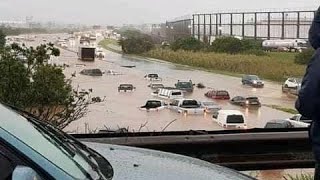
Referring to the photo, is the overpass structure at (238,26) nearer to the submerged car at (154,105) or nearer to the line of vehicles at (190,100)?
the line of vehicles at (190,100)

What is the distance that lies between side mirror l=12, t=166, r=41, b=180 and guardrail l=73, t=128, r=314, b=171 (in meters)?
2.48

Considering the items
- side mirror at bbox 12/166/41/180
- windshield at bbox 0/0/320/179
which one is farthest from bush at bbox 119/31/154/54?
side mirror at bbox 12/166/41/180

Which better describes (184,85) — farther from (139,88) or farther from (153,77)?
(139,88)

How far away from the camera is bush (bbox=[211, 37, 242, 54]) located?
34.2 feet

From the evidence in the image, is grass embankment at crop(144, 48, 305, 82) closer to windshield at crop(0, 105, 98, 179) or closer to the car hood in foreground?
the car hood in foreground

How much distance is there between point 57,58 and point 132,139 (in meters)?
4.54

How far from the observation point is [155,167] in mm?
2625

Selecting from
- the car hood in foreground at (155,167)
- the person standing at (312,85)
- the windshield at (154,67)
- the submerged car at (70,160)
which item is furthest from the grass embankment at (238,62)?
the submerged car at (70,160)

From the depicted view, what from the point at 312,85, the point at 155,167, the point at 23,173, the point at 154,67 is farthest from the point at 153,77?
the point at 23,173

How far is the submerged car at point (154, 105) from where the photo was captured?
323 inches

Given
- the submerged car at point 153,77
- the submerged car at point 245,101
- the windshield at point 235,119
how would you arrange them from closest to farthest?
the windshield at point 235,119
the submerged car at point 245,101
the submerged car at point 153,77

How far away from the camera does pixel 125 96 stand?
938 centimetres

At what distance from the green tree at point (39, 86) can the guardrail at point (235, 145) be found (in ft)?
10.5

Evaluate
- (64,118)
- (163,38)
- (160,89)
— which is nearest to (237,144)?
(64,118)
